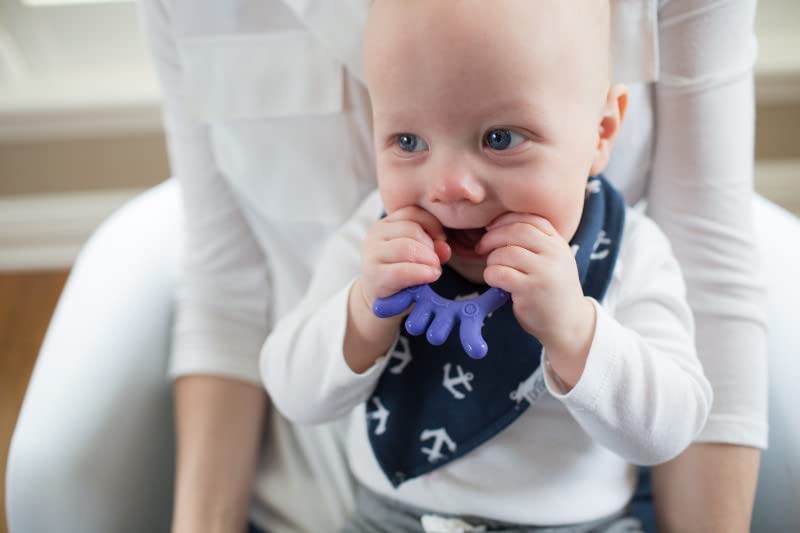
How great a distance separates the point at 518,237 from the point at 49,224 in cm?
146

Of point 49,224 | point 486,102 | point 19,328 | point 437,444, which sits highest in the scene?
point 486,102

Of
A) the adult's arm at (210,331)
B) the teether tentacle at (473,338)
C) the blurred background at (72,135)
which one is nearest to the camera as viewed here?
the teether tentacle at (473,338)

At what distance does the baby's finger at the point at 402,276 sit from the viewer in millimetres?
600

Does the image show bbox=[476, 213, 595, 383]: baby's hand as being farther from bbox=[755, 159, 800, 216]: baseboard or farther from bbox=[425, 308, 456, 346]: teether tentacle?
bbox=[755, 159, 800, 216]: baseboard

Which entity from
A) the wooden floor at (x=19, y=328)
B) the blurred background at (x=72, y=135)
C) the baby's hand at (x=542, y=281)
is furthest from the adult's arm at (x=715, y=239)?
the wooden floor at (x=19, y=328)

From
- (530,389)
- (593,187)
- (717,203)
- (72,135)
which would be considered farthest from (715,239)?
Answer: (72,135)

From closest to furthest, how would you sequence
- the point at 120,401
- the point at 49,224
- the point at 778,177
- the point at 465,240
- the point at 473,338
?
the point at 473,338 → the point at 465,240 → the point at 120,401 → the point at 778,177 → the point at 49,224

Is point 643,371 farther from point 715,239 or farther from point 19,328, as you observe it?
point 19,328

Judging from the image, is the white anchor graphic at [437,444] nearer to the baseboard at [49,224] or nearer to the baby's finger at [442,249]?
the baby's finger at [442,249]

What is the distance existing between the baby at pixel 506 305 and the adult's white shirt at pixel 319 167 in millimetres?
58

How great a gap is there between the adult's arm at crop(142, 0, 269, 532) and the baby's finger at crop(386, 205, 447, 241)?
303 mm

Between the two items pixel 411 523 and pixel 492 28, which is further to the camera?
pixel 411 523

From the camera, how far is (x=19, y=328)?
1687 mm

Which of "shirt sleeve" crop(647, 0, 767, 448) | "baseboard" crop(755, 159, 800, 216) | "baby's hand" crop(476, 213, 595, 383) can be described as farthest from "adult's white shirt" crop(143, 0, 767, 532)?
"baseboard" crop(755, 159, 800, 216)
